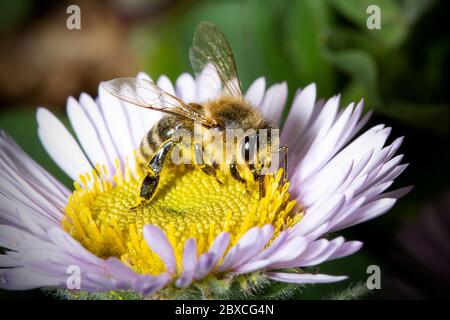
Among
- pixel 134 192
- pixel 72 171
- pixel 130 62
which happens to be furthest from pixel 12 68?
pixel 134 192

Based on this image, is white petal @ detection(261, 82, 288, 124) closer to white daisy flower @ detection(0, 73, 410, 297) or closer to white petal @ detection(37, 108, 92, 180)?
white daisy flower @ detection(0, 73, 410, 297)

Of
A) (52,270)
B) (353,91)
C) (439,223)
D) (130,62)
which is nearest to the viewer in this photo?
(52,270)

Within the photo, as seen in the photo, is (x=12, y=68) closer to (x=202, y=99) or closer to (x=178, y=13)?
(x=178, y=13)

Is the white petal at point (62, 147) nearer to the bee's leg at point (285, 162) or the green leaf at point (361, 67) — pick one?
the bee's leg at point (285, 162)

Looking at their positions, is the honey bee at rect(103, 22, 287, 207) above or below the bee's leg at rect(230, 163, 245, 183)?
above

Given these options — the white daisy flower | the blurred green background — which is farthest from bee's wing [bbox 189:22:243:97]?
the blurred green background

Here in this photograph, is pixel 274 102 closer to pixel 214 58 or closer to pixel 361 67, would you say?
pixel 214 58
